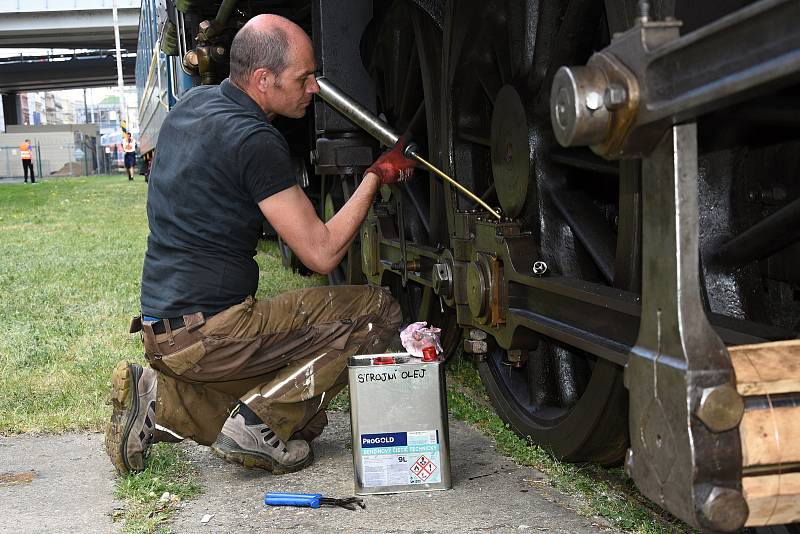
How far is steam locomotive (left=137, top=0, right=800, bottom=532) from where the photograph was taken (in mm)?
1270

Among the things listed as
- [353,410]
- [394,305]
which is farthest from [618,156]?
[394,305]

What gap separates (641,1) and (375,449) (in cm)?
193

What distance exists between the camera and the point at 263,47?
10.6 feet

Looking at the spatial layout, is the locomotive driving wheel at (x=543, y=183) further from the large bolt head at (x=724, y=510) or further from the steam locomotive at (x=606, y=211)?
the large bolt head at (x=724, y=510)

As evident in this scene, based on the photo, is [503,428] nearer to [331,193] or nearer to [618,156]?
[618,156]

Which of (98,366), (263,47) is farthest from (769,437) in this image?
(98,366)

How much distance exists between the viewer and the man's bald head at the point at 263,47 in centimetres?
323

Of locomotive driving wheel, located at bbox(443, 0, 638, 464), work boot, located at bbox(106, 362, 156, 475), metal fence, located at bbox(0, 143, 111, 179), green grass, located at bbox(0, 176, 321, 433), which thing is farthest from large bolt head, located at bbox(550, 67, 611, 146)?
metal fence, located at bbox(0, 143, 111, 179)

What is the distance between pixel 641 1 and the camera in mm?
1323

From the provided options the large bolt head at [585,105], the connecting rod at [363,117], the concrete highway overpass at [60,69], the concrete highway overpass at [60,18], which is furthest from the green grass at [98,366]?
the concrete highway overpass at [60,69]

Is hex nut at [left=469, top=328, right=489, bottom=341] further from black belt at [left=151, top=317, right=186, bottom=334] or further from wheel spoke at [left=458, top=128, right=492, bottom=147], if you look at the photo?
black belt at [left=151, top=317, right=186, bottom=334]

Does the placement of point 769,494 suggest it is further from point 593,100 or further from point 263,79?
point 263,79

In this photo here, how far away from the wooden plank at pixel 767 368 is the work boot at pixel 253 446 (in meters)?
2.12

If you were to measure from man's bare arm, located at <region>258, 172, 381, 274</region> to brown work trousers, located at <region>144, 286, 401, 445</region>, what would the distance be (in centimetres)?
29
